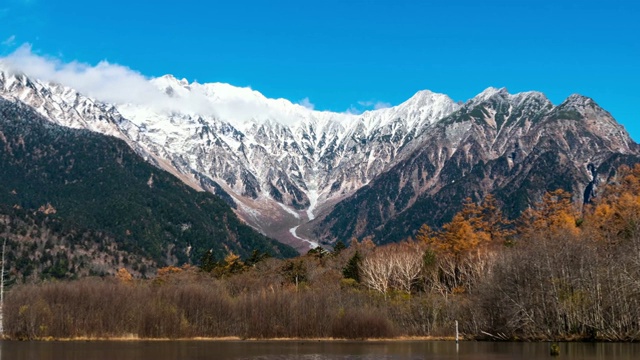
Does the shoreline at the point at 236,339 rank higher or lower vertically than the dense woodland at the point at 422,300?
lower

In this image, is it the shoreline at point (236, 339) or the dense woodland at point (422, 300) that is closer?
the dense woodland at point (422, 300)

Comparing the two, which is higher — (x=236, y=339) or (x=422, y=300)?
(x=422, y=300)

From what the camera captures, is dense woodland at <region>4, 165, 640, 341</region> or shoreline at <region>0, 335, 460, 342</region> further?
shoreline at <region>0, 335, 460, 342</region>

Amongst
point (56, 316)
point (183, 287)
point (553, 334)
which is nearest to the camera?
point (553, 334)

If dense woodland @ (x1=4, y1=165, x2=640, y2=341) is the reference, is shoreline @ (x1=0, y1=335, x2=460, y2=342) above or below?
below

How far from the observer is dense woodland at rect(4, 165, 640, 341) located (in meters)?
126

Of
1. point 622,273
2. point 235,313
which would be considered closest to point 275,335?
point 235,313

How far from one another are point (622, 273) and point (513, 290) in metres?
20.6

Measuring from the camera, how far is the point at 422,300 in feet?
543

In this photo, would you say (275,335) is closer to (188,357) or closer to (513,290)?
(513,290)

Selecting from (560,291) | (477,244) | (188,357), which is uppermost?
(477,244)

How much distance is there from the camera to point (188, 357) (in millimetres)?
95688

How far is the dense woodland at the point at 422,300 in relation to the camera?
12625 cm

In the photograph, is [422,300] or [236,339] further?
[422,300]
